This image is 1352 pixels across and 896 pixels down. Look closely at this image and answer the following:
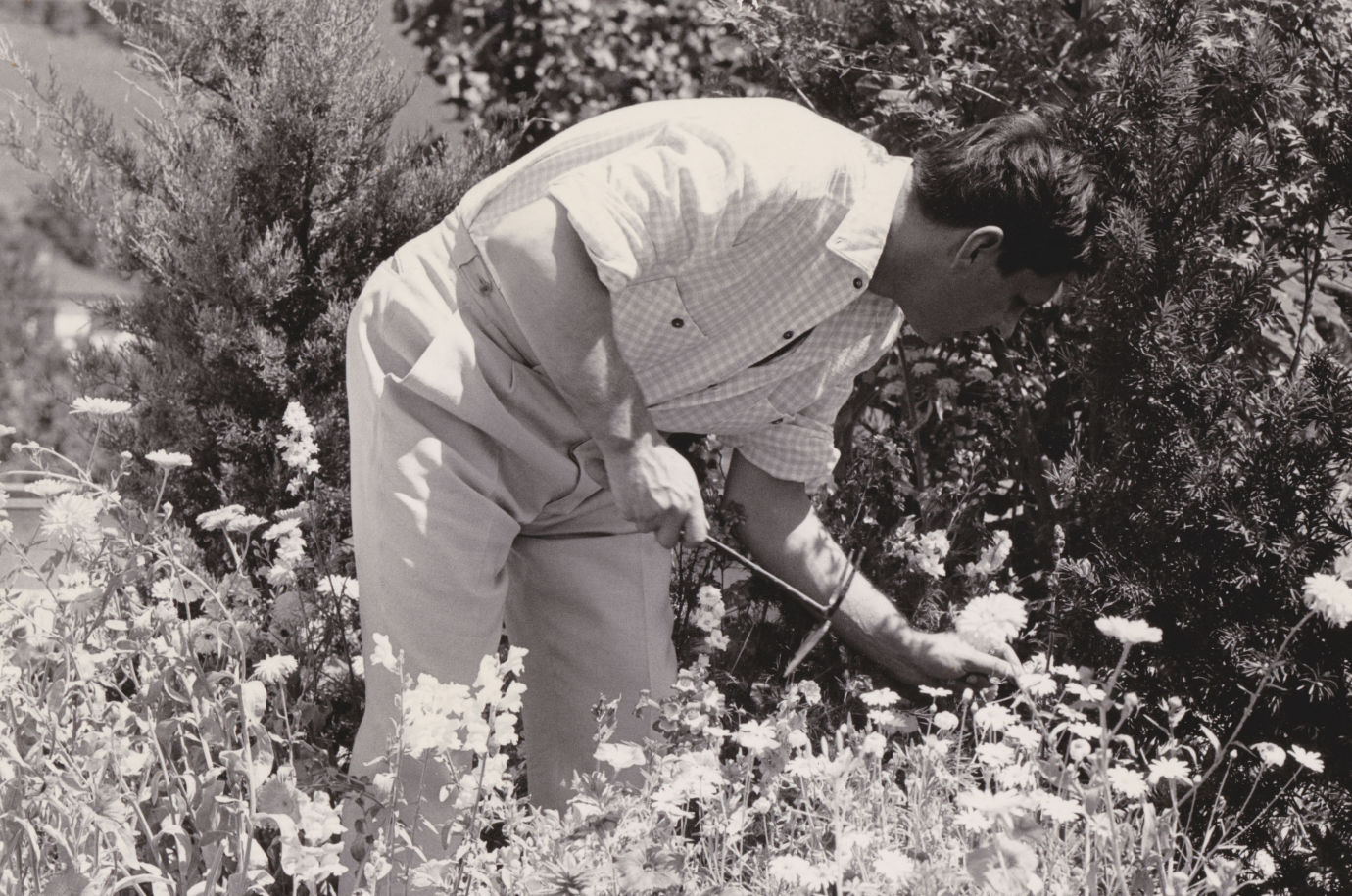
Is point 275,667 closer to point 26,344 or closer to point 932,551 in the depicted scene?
point 932,551

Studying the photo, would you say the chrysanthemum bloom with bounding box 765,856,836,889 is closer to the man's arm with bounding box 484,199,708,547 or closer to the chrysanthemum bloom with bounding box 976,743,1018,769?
the chrysanthemum bloom with bounding box 976,743,1018,769

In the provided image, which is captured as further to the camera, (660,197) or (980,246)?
(980,246)

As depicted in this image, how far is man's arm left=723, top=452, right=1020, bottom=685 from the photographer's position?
2316mm

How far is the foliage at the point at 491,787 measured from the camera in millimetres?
1596

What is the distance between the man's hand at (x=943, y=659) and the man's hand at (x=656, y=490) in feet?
1.67

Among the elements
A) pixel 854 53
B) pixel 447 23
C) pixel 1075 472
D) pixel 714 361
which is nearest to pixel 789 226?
pixel 714 361

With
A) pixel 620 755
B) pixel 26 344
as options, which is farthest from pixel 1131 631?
pixel 26 344

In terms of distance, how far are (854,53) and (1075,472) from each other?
134 cm

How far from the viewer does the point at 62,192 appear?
3.76 m

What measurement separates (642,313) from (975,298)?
0.57m

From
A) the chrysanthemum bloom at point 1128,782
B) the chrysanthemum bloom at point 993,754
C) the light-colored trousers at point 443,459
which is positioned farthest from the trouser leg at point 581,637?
the chrysanthemum bloom at point 1128,782

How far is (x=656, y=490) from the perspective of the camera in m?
2.05

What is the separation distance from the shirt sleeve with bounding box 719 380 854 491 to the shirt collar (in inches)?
14.4

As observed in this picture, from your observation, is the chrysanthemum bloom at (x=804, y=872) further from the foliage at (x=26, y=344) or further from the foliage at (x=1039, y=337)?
the foliage at (x=26, y=344)
